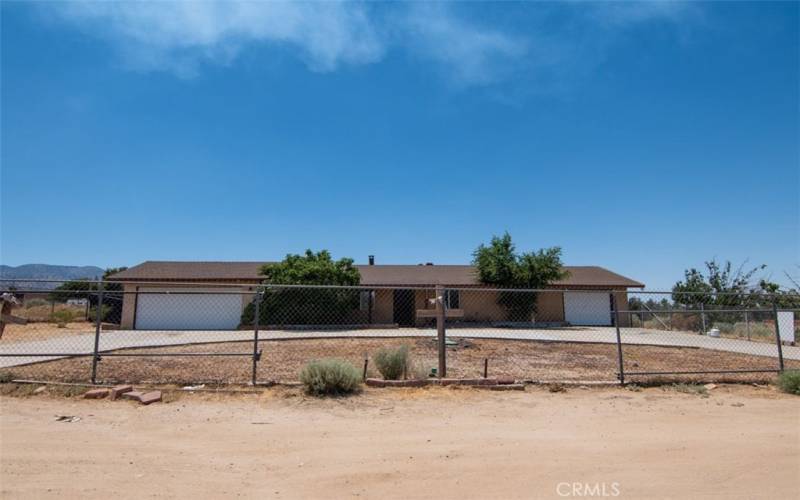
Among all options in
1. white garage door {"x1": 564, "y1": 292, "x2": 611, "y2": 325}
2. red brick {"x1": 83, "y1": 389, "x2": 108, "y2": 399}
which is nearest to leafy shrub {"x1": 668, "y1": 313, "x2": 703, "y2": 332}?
white garage door {"x1": 564, "y1": 292, "x2": 611, "y2": 325}

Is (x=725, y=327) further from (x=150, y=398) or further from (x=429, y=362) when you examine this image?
(x=150, y=398)

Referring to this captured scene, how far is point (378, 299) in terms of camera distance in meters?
26.3

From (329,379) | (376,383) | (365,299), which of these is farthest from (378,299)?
(329,379)

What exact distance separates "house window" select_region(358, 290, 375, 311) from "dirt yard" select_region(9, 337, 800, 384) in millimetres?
8850

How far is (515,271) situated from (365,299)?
343 inches

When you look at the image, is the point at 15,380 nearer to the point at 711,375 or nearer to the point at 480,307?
the point at 711,375

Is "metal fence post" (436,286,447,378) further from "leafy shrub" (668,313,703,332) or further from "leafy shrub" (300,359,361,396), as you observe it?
"leafy shrub" (668,313,703,332)

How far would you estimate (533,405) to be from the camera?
6.83 m

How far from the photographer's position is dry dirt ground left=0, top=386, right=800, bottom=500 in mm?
3947

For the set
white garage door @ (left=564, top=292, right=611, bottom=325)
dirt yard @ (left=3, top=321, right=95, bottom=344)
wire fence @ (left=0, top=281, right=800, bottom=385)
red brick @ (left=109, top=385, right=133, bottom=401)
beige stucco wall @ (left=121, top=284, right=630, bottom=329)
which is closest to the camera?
red brick @ (left=109, top=385, right=133, bottom=401)

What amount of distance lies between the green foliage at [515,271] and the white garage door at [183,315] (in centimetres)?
1397

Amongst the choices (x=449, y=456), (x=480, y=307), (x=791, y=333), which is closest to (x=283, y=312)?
(x=480, y=307)

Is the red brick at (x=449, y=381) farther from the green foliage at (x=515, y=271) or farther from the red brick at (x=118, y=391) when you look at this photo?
the green foliage at (x=515, y=271)

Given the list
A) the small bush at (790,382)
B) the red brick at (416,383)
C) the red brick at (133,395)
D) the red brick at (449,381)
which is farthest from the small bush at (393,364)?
the small bush at (790,382)
